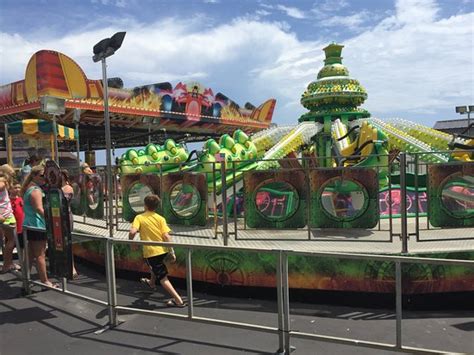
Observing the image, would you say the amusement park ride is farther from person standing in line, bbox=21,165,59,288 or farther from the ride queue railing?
the ride queue railing

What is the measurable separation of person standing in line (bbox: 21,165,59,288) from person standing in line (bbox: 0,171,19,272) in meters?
0.74

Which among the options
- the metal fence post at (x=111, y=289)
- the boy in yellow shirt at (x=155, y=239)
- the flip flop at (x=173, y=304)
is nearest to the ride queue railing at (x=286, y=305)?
the metal fence post at (x=111, y=289)

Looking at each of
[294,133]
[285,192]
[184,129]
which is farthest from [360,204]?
[184,129]

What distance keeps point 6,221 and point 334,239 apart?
481 cm

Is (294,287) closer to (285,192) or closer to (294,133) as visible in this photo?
(285,192)

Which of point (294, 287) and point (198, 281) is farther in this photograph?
point (198, 281)

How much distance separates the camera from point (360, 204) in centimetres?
637

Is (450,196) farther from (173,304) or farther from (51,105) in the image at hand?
(51,105)

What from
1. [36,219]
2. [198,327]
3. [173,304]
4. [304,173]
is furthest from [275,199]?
[36,219]

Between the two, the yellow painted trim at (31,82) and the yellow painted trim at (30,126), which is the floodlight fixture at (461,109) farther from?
the yellow painted trim at (30,126)

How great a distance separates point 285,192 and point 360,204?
1060 mm

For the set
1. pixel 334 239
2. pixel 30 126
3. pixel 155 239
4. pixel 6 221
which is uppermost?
pixel 30 126

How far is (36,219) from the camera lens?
19.5 feet

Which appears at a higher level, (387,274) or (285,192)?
(285,192)
